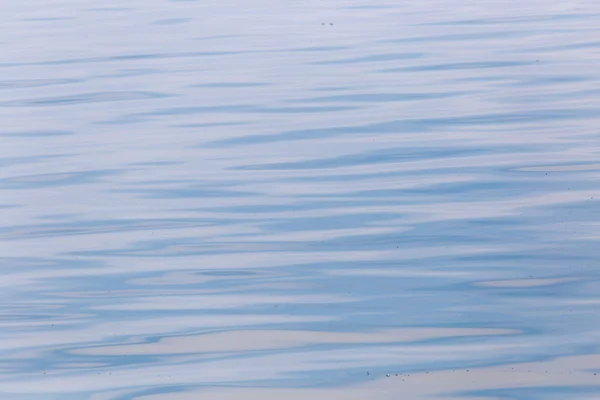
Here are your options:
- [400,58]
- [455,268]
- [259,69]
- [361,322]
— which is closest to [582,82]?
[400,58]

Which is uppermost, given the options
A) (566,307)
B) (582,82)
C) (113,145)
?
(582,82)

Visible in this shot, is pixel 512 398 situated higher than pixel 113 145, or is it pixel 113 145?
pixel 113 145

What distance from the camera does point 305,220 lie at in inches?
201

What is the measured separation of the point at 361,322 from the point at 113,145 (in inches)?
108

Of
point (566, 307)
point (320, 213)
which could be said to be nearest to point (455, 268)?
point (566, 307)

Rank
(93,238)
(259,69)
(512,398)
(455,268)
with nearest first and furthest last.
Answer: (512,398), (455,268), (93,238), (259,69)

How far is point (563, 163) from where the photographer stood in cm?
570

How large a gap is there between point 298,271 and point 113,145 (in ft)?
7.14

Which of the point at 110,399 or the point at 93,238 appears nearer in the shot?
the point at 110,399

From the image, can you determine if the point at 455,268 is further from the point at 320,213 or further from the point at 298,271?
the point at 320,213

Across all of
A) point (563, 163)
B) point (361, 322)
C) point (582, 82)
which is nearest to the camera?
point (361, 322)

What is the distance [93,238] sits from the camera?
4.98 metres

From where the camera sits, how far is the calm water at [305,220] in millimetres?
3730

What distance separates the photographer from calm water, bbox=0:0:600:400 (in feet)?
12.2
